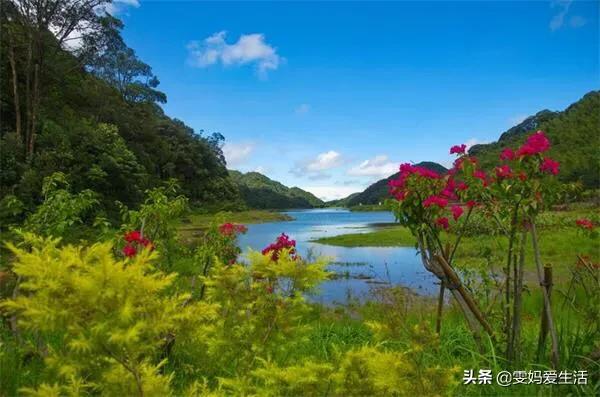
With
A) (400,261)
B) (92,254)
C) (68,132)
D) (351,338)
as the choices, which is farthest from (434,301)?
(68,132)

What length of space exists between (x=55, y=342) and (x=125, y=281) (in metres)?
5.12

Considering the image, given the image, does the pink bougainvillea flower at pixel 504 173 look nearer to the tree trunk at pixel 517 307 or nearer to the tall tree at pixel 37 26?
the tree trunk at pixel 517 307

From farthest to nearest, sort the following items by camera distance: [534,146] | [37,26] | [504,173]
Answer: [37,26]
[504,173]
[534,146]

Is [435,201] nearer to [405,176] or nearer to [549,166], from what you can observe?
[405,176]

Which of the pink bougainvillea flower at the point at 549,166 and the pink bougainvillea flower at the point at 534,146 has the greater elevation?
the pink bougainvillea flower at the point at 534,146

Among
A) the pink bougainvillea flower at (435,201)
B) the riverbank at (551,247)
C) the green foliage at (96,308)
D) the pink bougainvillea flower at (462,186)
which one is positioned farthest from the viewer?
the riverbank at (551,247)

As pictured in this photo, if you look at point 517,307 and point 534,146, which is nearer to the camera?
point 534,146

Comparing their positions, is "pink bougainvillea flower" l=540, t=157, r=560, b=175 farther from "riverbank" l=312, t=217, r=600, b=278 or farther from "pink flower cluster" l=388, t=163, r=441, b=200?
"riverbank" l=312, t=217, r=600, b=278

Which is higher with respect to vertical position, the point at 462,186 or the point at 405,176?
the point at 405,176

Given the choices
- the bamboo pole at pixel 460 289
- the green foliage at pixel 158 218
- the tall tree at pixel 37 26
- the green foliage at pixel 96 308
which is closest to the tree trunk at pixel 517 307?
the bamboo pole at pixel 460 289

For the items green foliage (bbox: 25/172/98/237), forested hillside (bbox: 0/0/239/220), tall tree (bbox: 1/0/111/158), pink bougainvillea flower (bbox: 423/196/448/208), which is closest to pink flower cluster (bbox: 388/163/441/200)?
pink bougainvillea flower (bbox: 423/196/448/208)

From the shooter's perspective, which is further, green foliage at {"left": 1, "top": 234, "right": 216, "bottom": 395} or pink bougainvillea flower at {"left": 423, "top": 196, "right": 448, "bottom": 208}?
pink bougainvillea flower at {"left": 423, "top": 196, "right": 448, "bottom": 208}

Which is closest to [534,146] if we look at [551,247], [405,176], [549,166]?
[549,166]

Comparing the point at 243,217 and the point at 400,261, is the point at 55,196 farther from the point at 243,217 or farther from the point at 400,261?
the point at 243,217
